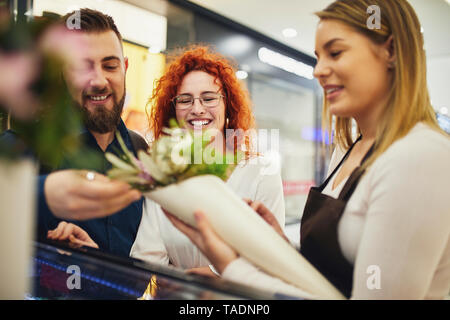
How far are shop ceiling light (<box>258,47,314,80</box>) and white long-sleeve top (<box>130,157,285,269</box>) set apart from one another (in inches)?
181

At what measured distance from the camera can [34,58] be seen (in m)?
0.49

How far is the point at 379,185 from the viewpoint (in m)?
0.79

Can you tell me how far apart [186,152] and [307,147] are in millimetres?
6734

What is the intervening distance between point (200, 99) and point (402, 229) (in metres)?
1.11

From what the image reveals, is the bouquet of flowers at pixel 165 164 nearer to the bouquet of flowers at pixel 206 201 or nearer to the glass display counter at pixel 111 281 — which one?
the bouquet of flowers at pixel 206 201

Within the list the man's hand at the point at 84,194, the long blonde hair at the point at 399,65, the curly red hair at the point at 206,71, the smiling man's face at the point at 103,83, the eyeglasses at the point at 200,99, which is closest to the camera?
the man's hand at the point at 84,194

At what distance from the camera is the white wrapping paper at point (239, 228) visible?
783 millimetres

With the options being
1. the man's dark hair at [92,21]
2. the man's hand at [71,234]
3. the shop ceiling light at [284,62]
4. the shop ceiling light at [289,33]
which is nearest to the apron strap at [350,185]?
the man's hand at [71,234]

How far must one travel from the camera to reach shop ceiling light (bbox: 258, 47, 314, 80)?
590 cm

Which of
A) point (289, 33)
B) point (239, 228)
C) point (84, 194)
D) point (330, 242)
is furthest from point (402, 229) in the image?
point (289, 33)

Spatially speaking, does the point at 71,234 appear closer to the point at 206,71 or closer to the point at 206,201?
the point at 206,201

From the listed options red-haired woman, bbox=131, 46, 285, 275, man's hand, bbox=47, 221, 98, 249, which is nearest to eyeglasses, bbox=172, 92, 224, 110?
red-haired woman, bbox=131, 46, 285, 275

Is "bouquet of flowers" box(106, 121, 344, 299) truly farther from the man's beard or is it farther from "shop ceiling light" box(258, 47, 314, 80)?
"shop ceiling light" box(258, 47, 314, 80)
